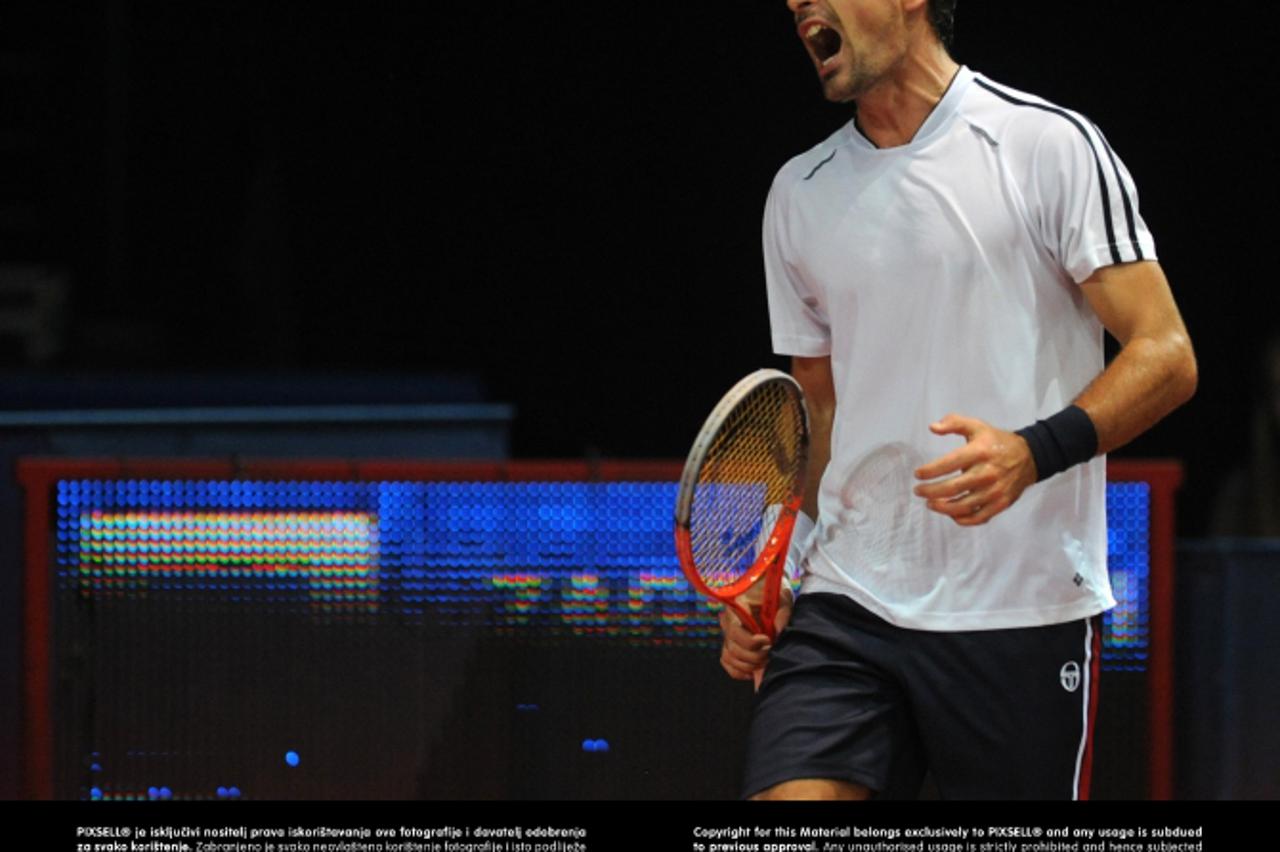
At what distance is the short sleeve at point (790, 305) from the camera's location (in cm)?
286

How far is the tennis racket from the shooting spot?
2.63 m

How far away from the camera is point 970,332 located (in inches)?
103

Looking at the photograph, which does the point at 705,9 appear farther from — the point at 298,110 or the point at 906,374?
the point at 906,374

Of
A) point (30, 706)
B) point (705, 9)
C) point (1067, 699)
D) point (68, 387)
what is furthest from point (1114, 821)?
point (705, 9)

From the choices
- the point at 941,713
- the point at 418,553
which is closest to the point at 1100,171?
the point at 941,713

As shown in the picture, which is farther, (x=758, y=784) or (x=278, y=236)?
(x=278, y=236)

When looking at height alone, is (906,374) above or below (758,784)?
above

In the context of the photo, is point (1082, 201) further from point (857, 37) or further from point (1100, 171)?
point (857, 37)

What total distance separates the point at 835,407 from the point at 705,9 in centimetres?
381

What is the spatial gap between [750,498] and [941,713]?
402 millimetres

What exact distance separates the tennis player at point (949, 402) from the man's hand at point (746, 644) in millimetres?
56

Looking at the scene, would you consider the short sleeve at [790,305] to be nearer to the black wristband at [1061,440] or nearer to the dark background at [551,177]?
the black wristband at [1061,440]

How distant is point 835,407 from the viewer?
9.39ft

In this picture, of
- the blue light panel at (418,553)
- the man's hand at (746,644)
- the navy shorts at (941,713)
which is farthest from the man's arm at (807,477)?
the blue light panel at (418,553)
